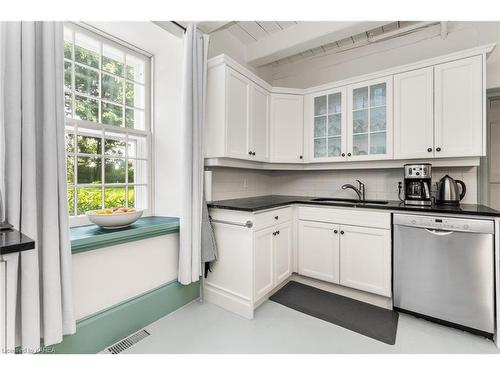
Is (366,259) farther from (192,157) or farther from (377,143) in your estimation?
(192,157)

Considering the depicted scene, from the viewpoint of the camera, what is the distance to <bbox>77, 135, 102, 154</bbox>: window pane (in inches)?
70.6

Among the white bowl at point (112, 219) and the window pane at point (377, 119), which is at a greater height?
the window pane at point (377, 119)

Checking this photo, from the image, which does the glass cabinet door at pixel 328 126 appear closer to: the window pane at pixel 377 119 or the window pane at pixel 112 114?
the window pane at pixel 377 119

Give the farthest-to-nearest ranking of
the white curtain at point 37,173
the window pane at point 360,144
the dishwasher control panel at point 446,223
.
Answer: the window pane at point 360,144 → the dishwasher control panel at point 446,223 → the white curtain at point 37,173

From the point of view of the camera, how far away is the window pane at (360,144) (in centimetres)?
257

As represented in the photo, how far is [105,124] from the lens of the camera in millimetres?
1903

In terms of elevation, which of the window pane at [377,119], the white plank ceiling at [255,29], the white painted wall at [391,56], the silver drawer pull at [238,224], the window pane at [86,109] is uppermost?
the white plank ceiling at [255,29]

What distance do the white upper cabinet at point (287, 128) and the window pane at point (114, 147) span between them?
159 cm

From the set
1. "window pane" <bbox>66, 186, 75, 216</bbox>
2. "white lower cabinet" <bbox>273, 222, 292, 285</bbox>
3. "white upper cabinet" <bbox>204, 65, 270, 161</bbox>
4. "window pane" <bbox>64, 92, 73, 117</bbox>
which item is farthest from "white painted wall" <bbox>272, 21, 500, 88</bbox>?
"window pane" <bbox>66, 186, 75, 216</bbox>

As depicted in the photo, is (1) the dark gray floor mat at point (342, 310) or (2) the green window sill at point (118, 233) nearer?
(2) the green window sill at point (118, 233)

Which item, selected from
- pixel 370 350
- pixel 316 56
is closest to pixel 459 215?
pixel 370 350

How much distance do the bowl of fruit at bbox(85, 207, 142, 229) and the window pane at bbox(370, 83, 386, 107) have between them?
250 cm

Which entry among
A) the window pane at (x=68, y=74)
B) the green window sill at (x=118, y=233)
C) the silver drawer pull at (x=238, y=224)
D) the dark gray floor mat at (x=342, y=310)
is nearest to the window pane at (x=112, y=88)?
the window pane at (x=68, y=74)
